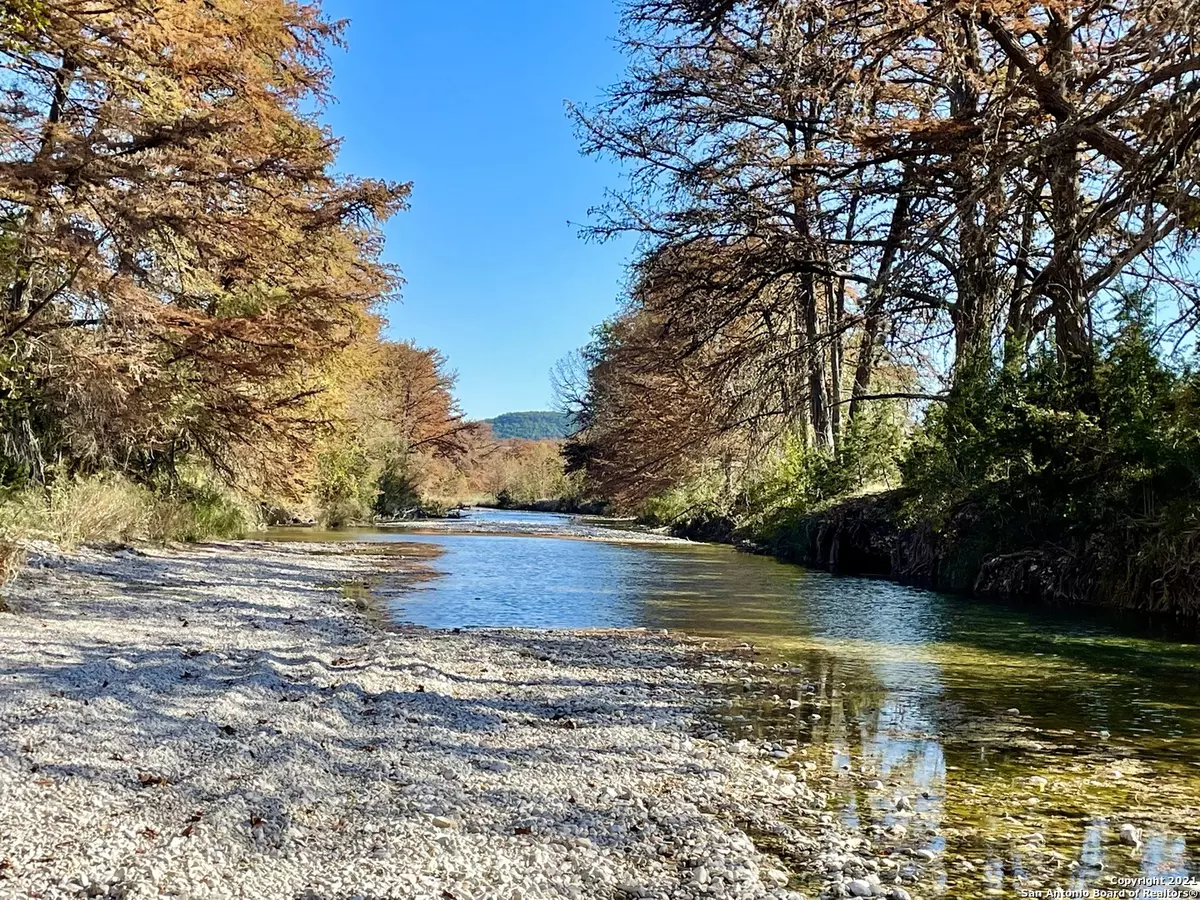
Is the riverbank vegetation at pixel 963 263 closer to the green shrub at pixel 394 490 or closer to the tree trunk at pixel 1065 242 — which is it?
the tree trunk at pixel 1065 242

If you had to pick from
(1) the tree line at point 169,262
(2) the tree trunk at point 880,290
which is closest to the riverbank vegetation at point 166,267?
(1) the tree line at point 169,262

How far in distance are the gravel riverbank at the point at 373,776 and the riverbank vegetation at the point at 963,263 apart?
610 centimetres

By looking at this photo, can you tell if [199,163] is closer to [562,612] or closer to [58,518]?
[58,518]

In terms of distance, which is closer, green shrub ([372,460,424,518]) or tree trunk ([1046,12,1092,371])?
tree trunk ([1046,12,1092,371])

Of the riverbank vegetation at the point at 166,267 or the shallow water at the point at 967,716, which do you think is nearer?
the shallow water at the point at 967,716

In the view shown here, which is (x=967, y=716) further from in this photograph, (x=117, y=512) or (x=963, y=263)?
(x=117, y=512)

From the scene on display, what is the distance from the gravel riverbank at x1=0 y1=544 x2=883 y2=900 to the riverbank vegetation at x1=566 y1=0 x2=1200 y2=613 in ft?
20.0

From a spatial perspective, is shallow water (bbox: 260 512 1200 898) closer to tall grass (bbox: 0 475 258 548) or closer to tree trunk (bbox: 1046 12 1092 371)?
tree trunk (bbox: 1046 12 1092 371)

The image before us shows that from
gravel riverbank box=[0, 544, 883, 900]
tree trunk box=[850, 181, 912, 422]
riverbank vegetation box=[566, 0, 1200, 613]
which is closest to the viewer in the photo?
gravel riverbank box=[0, 544, 883, 900]

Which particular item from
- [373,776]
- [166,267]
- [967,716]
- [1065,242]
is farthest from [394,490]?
[373,776]

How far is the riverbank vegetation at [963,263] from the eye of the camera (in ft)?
33.2

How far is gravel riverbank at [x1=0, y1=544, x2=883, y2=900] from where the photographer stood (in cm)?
338

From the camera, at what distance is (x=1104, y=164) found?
1386cm

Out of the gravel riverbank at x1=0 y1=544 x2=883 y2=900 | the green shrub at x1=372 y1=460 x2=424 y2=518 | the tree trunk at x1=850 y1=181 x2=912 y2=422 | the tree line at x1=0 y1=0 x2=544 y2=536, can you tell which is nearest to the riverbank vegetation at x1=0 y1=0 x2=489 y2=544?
the tree line at x1=0 y1=0 x2=544 y2=536
